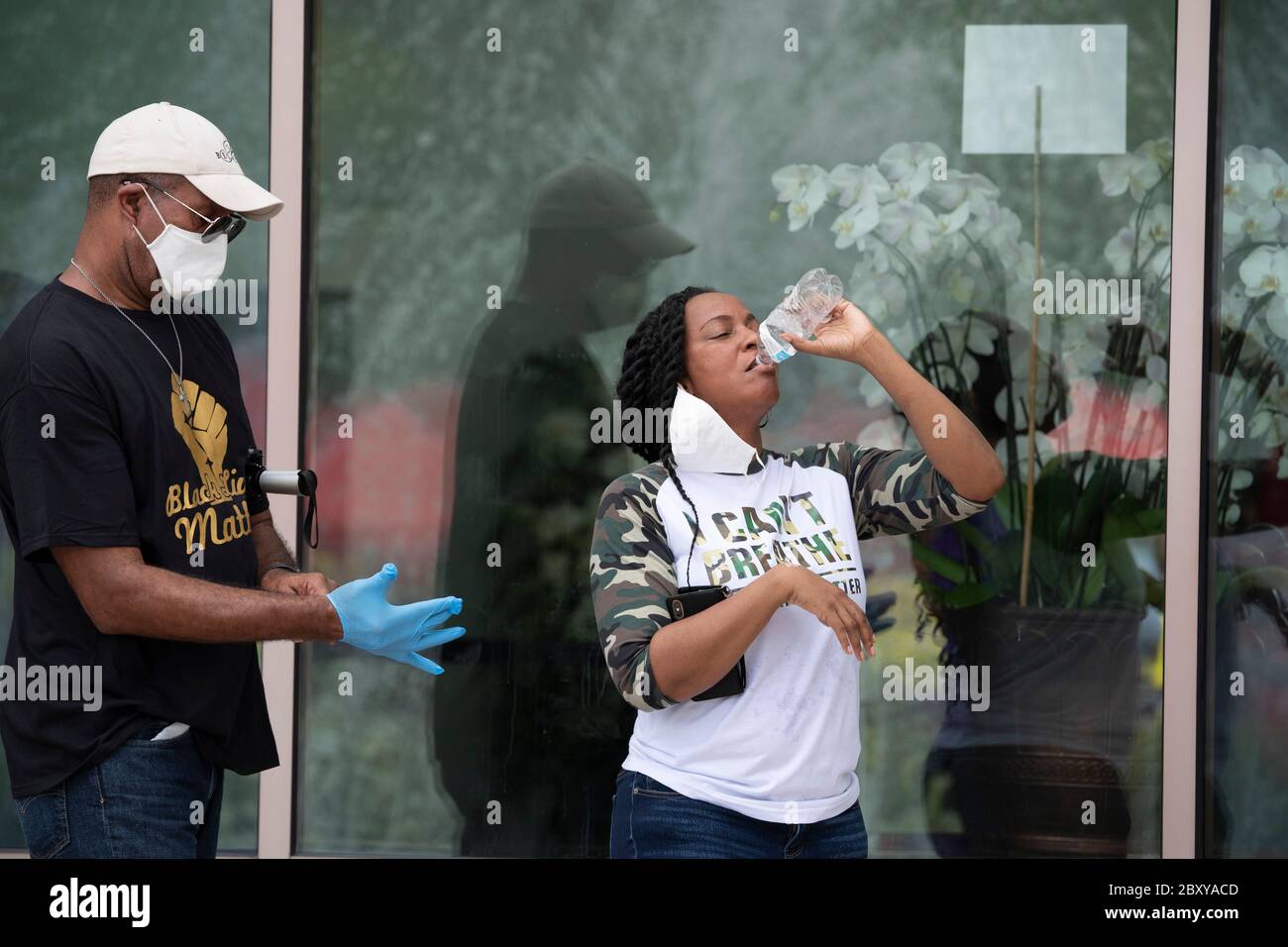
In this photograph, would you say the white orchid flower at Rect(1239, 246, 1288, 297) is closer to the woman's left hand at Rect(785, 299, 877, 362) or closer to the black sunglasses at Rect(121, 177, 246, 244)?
the woman's left hand at Rect(785, 299, 877, 362)

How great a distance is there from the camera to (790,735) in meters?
2.08

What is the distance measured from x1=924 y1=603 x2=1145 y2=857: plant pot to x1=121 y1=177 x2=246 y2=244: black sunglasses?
2341 mm

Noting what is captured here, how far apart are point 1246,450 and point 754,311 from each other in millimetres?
1472

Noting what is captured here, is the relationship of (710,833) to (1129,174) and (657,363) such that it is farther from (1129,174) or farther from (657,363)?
(1129,174)

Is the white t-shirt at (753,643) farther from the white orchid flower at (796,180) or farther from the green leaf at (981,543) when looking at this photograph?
the white orchid flower at (796,180)

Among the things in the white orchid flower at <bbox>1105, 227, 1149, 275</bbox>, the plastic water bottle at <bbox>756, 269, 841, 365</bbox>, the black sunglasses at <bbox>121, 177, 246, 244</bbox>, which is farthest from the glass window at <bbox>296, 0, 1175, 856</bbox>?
the black sunglasses at <bbox>121, 177, 246, 244</bbox>

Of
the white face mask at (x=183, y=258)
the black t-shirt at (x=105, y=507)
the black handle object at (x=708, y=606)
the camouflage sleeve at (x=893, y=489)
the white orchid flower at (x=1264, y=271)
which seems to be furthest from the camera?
the white orchid flower at (x=1264, y=271)

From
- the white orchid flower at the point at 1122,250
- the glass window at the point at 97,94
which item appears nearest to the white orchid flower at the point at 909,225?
the white orchid flower at the point at 1122,250

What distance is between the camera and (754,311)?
381 centimetres

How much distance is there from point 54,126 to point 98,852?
262cm

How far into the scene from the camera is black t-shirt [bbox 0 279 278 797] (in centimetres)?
196

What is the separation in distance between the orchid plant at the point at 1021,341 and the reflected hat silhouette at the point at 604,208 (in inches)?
14.2

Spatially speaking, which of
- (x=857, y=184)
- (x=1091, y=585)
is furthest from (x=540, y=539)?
(x=1091, y=585)

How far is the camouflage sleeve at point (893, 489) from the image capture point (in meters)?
2.34
